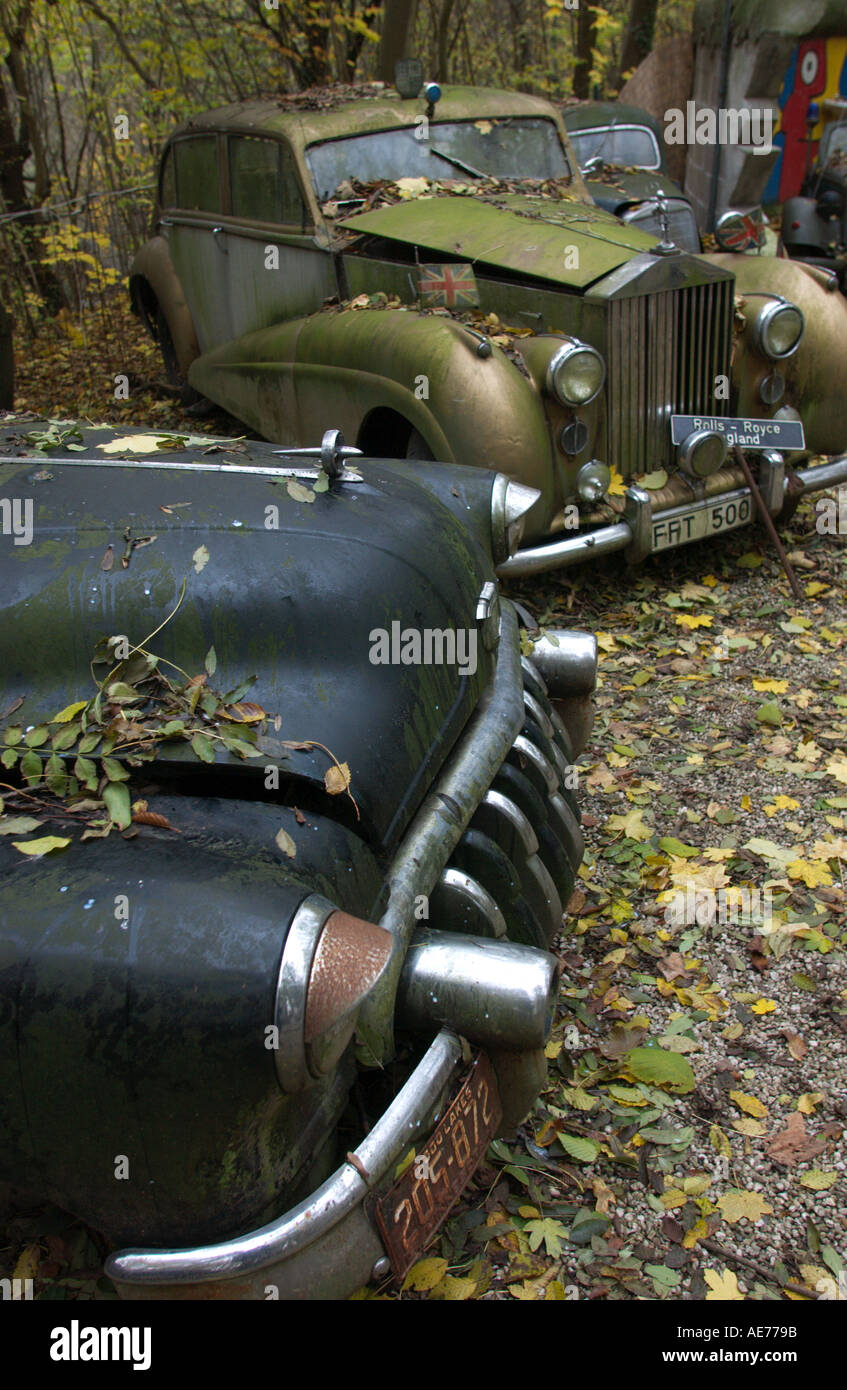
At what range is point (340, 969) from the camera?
55.7 inches

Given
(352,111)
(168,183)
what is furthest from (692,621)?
(168,183)

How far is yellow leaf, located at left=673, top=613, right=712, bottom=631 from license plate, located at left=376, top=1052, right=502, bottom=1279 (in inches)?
121

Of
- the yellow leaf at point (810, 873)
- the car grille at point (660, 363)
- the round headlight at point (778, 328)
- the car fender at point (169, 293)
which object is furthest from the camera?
the car fender at point (169, 293)

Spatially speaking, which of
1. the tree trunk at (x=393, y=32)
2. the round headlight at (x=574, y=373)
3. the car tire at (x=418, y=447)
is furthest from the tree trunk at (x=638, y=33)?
the car tire at (x=418, y=447)

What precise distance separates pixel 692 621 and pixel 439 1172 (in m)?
3.33

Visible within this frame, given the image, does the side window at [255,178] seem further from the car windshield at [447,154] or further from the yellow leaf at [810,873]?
the yellow leaf at [810,873]

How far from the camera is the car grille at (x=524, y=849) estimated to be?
2037 mm

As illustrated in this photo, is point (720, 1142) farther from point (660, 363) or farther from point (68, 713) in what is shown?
point (660, 363)

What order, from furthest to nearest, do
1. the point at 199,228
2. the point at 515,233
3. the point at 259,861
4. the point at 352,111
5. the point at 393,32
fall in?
the point at 393,32
the point at 199,228
the point at 352,111
the point at 515,233
the point at 259,861

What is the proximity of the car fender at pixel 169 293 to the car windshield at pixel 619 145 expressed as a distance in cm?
324

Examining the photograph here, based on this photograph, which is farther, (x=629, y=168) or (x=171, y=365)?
(x=171, y=365)

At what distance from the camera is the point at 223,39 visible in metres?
11.2

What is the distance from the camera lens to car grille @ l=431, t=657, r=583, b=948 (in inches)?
80.2
